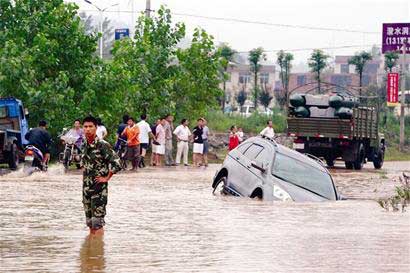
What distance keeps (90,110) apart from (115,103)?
48.4 inches

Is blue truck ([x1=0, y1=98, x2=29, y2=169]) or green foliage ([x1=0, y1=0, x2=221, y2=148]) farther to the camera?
green foliage ([x1=0, y1=0, x2=221, y2=148])

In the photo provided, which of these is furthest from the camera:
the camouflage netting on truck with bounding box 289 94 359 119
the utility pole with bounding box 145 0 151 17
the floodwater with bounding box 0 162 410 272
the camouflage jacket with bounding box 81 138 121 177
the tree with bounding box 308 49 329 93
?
the tree with bounding box 308 49 329 93

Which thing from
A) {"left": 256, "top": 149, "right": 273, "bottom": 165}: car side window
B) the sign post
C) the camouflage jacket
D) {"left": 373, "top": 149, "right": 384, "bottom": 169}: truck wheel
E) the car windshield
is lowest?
{"left": 373, "top": 149, "right": 384, "bottom": 169}: truck wheel

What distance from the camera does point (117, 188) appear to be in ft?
79.0

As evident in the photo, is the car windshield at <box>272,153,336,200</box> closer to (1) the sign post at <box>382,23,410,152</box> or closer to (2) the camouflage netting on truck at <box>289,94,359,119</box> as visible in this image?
(2) the camouflage netting on truck at <box>289,94,359,119</box>

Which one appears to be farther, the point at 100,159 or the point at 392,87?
the point at 392,87

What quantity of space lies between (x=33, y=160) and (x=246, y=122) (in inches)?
1462

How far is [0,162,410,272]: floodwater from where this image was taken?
11.7 m

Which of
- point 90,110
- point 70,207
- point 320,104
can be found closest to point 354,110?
point 320,104

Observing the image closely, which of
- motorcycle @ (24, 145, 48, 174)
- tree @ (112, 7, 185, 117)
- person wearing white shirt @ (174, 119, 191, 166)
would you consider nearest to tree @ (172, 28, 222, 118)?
tree @ (112, 7, 185, 117)

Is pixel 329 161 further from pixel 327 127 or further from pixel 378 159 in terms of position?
pixel 378 159

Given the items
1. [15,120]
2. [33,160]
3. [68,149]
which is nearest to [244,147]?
[33,160]

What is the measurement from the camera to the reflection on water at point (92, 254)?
11.3m

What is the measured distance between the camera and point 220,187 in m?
22.6
